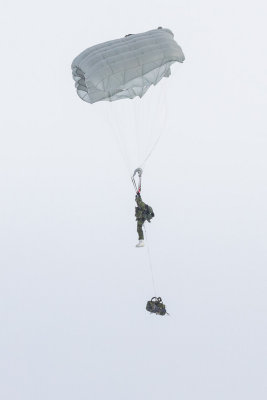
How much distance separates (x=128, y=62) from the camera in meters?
25.4

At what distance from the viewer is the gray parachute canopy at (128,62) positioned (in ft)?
83.0

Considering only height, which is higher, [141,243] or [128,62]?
[128,62]

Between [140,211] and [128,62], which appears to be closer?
[128,62]

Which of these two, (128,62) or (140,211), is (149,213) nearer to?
(140,211)

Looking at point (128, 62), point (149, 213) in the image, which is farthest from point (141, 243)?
point (128, 62)

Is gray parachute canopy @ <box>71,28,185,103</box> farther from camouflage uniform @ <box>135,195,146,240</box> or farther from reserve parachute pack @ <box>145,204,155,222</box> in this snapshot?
reserve parachute pack @ <box>145,204,155,222</box>

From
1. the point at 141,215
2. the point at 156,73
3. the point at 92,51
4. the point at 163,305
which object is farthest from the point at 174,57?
the point at 163,305

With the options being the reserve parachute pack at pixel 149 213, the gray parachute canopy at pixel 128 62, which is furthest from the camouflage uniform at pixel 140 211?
the gray parachute canopy at pixel 128 62

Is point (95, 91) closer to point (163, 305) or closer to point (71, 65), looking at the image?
point (71, 65)

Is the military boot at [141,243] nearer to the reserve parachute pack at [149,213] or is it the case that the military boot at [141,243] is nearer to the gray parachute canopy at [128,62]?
the reserve parachute pack at [149,213]

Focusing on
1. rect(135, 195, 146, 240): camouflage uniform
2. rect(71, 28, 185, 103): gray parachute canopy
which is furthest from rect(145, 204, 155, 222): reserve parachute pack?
rect(71, 28, 185, 103): gray parachute canopy

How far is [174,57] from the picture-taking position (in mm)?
25859

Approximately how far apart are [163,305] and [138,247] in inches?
109

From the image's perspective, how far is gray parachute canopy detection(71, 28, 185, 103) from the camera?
2531 cm
